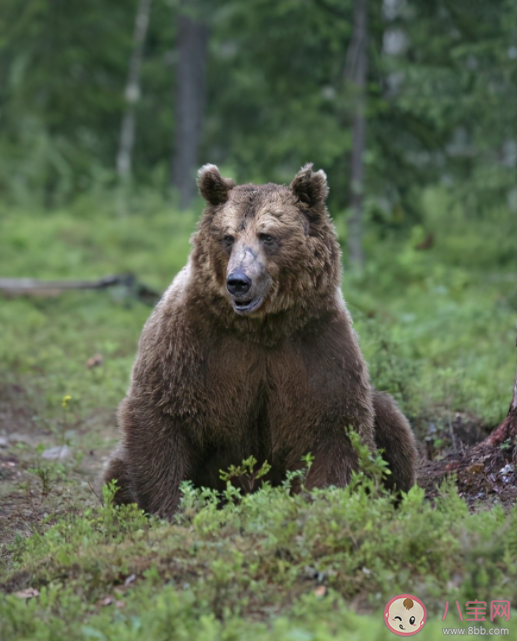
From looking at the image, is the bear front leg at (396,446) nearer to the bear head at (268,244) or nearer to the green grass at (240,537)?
the green grass at (240,537)

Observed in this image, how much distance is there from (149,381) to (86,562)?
136cm

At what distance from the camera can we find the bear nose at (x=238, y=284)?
4859mm

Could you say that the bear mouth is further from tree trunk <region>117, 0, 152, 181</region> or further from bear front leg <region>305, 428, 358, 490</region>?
tree trunk <region>117, 0, 152, 181</region>

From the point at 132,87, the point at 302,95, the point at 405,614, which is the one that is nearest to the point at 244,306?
the point at 405,614

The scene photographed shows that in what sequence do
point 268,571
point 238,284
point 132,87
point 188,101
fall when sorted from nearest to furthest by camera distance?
point 268,571
point 238,284
point 188,101
point 132,87

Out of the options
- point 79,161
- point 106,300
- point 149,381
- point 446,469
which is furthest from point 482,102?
point 79,161

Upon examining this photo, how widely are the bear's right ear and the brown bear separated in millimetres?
23

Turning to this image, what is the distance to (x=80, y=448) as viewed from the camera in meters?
7.32

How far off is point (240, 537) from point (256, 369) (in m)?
1.25

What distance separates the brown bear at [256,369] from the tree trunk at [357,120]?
7641 millimetres

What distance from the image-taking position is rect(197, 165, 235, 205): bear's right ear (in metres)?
5.39

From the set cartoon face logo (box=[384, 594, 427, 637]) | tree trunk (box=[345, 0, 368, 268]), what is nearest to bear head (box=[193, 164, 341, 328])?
cartoon face logo (box=[384, 594, 427, 637])

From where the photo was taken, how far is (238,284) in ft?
16.0

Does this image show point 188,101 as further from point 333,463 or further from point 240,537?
point 240,537
